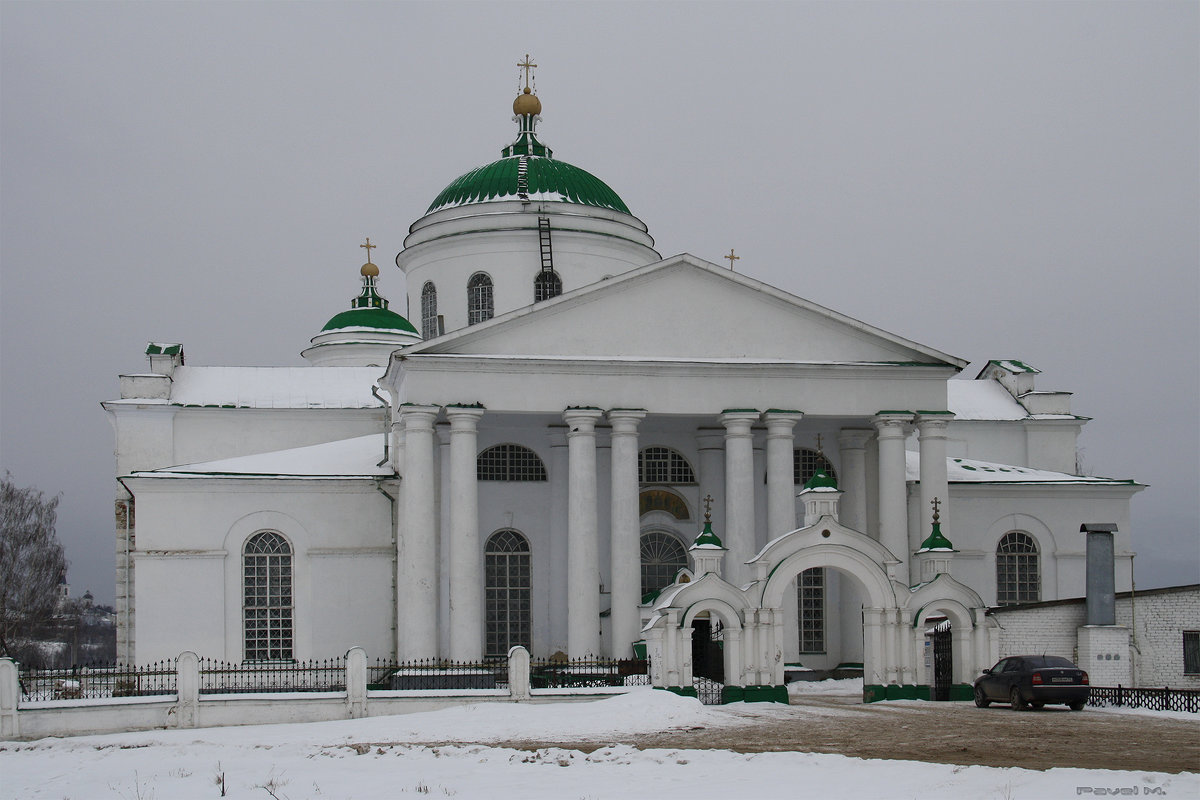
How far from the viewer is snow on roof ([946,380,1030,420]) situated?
4391 cm

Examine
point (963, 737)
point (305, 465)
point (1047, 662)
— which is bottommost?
point (963, 737)

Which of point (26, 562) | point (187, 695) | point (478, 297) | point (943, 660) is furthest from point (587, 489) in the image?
point (26, 562)

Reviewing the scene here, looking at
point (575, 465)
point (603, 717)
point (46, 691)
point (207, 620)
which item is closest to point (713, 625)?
point (575, 465)

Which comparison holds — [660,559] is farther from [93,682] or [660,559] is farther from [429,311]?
[93,682]

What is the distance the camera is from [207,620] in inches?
1321

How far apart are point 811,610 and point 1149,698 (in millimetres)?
11331

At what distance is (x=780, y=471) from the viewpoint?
106 ft

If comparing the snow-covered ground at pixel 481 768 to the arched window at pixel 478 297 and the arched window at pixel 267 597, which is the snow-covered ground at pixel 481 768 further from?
the arched window at pixel 478 297

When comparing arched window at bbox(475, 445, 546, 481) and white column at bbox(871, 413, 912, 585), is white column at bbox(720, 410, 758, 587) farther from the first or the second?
arched window at bbox(475, 445, 546, 481)

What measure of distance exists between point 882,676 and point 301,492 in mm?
14328

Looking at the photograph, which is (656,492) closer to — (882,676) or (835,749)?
(882,676)

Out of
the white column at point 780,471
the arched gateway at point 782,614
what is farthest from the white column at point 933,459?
the arched gateway at point 782,614

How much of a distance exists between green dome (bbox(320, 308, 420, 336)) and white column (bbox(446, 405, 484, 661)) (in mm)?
18258

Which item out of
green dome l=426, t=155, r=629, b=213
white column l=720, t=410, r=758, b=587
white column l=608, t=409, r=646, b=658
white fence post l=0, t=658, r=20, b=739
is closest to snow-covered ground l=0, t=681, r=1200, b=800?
white fence post l=0, t=658, r=20, b=739
